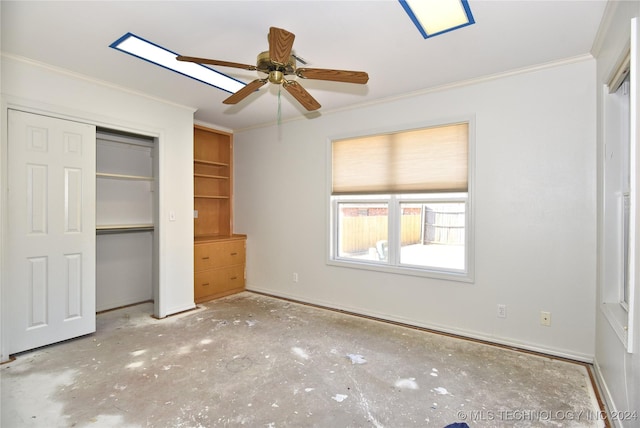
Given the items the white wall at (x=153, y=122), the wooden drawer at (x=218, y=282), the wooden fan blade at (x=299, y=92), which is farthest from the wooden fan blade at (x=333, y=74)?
the wooden drawer at (x=218, y=282)

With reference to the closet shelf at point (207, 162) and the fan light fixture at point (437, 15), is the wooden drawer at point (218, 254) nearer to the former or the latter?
the closet shelf at point (207, 162)

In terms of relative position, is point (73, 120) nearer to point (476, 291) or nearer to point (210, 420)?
point (210, 420)

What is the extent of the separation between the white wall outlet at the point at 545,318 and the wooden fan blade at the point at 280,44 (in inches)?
117

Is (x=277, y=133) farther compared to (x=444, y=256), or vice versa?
(x=277, y=133)

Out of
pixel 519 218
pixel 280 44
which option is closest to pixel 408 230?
pixel 519 218

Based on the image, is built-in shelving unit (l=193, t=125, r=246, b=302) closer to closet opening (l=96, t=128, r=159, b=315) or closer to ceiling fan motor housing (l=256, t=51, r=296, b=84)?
closet opening (l=96, t=128, r=159, b=315)

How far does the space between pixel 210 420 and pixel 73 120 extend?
2.91 meters

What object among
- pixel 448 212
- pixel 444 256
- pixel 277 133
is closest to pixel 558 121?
pixel 448 212

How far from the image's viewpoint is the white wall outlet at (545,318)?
111 inches

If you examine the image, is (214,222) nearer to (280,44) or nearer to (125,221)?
(125,221)

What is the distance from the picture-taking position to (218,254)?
4.62 m

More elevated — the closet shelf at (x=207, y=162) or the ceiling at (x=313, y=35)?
the ceiling at (x=313, y=35)

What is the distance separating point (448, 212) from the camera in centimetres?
340

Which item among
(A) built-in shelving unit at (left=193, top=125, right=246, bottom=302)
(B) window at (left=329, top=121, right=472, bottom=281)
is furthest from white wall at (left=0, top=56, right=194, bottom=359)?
(B) window at (left=329, top=121, right=472, bottom=281)
